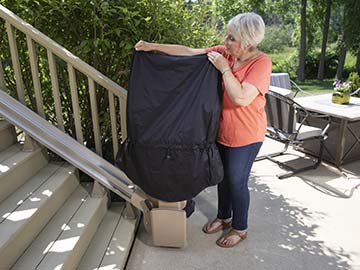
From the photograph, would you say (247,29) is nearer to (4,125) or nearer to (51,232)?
(51,232)

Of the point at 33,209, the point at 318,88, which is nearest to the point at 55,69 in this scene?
the point at 33,209

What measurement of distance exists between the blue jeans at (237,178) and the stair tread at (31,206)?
1.12 meters

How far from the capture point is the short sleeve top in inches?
72.2

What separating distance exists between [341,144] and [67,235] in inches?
118

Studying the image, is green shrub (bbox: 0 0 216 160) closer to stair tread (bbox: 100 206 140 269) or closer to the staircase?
the staircase

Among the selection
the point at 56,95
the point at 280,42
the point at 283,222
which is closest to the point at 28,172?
the point at 56,95

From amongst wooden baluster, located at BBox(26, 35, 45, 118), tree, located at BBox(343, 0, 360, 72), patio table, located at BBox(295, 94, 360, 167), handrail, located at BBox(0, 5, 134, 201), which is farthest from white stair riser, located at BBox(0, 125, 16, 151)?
tree, located at BBox(343, 0, 360, 72)

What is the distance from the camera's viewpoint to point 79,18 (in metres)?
2.28

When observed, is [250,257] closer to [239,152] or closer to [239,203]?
[239,203]

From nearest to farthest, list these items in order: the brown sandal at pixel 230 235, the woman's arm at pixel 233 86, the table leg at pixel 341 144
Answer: the woman's arm at pixel 233 86, the brown sandal at pixel 230 235, the table leg at pixel 341 144

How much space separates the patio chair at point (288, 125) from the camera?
3295 millimetres

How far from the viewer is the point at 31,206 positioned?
188 cm

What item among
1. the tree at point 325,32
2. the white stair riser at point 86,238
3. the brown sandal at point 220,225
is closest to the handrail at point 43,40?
the white stair riser at point 86,238

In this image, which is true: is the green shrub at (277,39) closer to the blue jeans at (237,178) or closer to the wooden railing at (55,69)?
the blue jeans at (237,178)
